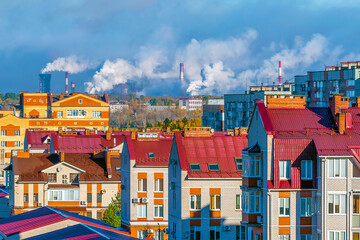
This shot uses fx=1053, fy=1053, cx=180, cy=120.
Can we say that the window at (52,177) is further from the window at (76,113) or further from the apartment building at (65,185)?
the window at (76,113)

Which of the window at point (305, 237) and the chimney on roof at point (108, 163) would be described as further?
the chimney on roof at point (108, 163)

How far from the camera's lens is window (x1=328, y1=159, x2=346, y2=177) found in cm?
4409

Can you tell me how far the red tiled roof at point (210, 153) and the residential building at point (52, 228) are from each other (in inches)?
218

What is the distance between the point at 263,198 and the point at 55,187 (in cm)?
4049

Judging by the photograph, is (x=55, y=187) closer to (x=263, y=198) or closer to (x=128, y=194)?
(x=128, y=194)

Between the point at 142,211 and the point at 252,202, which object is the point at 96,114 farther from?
the point at 252,202

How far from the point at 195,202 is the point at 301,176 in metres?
14.7

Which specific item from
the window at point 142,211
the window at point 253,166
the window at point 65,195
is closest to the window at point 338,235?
the window at point 253,166

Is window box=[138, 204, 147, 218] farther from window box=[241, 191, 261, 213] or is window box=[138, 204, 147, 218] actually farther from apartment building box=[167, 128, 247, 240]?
window box=[241, 191, 261, 213]

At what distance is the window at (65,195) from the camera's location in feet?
275

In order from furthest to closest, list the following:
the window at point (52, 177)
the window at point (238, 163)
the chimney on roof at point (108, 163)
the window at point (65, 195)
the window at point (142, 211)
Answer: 1. the chimney on roof at point (108, 163)
2. the window at point (52, 177)
3. the window at point (65, 195)
4. the window at point (142, 211)
5. the window at point (238, 163)

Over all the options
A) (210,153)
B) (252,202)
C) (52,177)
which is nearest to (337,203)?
(252,202)

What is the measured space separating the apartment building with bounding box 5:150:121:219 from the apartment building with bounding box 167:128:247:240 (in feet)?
79.5

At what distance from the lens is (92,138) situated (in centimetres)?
10138
